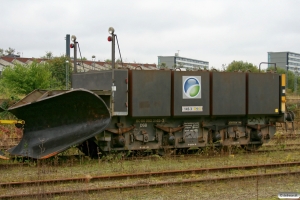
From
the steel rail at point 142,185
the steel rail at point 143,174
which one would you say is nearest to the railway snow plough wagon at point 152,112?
the steel rail at point 143,174

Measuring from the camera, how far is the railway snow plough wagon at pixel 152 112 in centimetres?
1256

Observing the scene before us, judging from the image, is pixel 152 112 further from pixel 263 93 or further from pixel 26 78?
pixel 26 78

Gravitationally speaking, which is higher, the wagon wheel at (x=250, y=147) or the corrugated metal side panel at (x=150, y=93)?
the corrugated metal side panel at (x=150, y=93)

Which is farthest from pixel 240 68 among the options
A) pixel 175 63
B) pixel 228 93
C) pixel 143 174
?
pixel 143 174

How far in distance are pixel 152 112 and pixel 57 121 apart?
2643mm

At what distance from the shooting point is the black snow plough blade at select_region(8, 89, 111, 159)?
12352 millimetres

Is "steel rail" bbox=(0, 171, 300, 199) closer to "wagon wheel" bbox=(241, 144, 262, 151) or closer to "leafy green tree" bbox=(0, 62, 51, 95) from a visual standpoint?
"wagon wheel" bbox=(241, 144, 262, 151)

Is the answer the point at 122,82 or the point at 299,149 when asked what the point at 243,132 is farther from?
the point at 122,82

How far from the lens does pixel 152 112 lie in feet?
45.6

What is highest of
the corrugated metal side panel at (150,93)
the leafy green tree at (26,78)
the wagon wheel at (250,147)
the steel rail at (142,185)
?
the leafy green tree at (26,78)

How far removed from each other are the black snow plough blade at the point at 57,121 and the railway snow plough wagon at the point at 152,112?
0.02m

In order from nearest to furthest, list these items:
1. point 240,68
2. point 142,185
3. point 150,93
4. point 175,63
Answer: point 142,185 → point 150,93 → point 175,63 → point 240,68

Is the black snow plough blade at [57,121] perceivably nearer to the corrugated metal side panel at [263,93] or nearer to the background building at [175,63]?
the background building at [175,63]

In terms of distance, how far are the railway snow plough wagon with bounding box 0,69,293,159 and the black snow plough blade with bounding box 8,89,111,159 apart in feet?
0.08
